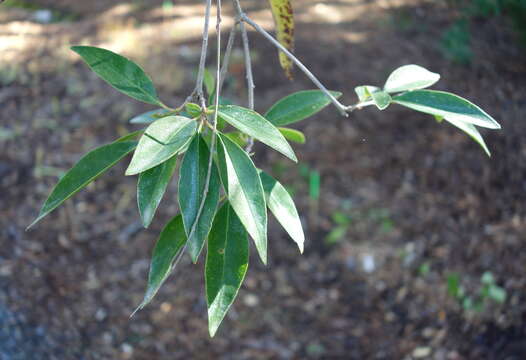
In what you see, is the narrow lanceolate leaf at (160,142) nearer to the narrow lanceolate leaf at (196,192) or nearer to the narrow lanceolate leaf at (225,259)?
Result: the narrow lanceolate leaf at (196,192)

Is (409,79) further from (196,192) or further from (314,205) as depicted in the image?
(314,205)

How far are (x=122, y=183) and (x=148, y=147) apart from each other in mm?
1733

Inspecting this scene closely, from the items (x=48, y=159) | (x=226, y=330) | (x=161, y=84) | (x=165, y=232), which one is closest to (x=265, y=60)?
(x=161, y=84)

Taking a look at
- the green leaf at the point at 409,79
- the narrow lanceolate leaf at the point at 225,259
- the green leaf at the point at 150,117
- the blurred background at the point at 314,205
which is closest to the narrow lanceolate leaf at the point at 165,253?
the narrow lanceolate leaf at the point at 225,259

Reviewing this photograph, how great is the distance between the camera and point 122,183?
227cm

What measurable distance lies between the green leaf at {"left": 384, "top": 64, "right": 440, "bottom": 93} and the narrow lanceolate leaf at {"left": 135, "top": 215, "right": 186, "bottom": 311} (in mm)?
367

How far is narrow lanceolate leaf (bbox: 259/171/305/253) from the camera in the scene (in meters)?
0.66

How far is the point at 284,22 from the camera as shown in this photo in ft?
3.08

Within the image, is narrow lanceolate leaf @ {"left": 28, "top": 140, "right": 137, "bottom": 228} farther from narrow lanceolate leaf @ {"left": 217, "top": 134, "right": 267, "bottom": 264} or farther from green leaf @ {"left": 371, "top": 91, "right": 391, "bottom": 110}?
green leaf @ {"left": 371, "top": 91, "right": 391, "bottom": 110}

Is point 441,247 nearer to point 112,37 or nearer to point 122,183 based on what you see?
point 122,183

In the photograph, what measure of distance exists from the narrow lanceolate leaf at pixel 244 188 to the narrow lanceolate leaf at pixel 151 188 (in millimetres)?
72

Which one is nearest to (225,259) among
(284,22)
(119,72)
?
(119,72)

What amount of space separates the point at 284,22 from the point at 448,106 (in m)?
0.34

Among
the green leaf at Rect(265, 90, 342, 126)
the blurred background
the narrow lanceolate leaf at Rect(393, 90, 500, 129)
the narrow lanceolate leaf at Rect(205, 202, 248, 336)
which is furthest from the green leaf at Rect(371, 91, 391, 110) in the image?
the blurred background
